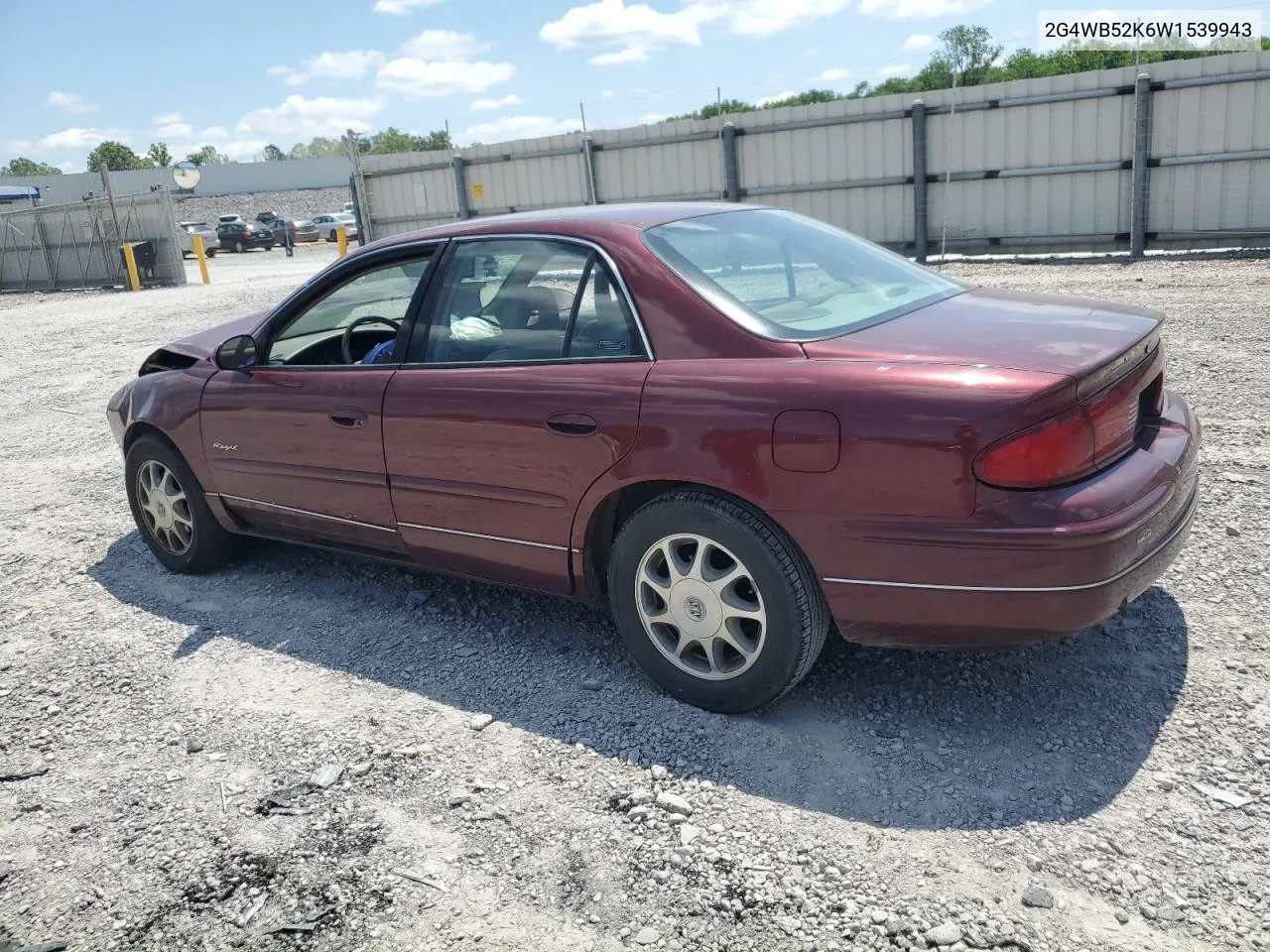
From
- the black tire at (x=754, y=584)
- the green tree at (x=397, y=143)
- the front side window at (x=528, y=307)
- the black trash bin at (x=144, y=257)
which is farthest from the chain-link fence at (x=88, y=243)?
the green tree at (x=397, y=143)

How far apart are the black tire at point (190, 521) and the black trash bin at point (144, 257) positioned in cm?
2236

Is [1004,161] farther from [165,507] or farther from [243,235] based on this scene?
[243,235]

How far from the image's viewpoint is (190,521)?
16.5ft

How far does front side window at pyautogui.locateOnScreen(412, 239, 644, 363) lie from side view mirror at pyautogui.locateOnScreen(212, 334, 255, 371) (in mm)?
1067

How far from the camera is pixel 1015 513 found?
2.74m

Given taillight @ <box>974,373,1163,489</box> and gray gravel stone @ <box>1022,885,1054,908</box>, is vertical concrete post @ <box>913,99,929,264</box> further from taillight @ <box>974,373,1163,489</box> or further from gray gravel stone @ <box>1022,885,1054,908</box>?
gray gravel stone @ <box>1022,885,1054,908</box>

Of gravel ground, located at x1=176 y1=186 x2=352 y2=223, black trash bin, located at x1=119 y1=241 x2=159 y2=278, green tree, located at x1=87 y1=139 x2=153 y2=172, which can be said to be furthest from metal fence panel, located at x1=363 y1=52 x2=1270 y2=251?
green tree, located at x1=87 y1=139 x2=153 y2=172

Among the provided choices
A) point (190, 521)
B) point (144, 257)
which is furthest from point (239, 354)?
point (144, 257)

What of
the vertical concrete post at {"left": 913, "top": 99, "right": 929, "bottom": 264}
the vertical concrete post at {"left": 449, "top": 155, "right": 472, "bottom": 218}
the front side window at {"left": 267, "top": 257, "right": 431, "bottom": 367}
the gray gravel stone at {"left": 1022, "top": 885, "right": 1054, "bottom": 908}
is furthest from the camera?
the vertical concrete post at {"left": 449, "top": 155, "right": 472, "bottom": 218}

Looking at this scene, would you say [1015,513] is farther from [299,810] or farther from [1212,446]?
[1212,446]

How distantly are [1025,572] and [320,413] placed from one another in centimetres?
281

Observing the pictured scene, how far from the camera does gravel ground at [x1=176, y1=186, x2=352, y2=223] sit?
203ft

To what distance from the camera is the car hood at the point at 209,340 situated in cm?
506

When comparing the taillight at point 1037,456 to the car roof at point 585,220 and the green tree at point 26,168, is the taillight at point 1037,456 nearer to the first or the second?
the car roof at point 585,220
